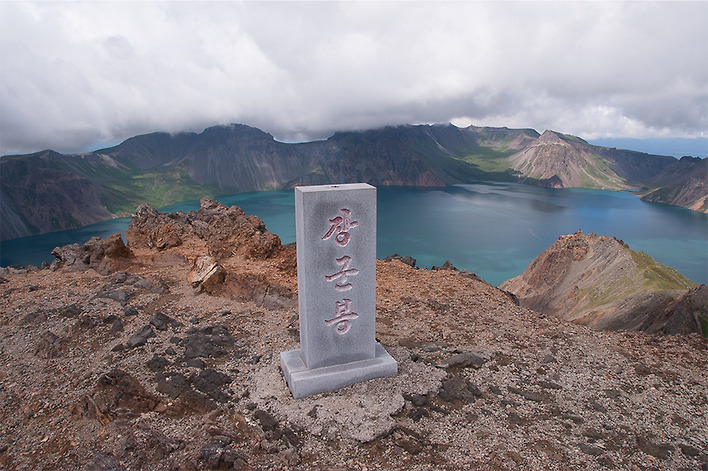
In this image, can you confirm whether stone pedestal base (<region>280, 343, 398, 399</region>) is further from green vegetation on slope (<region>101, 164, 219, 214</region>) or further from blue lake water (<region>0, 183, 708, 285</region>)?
green vegetation on slope (<region>101, 164, 219, 214</region>)

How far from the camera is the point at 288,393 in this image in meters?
7.42

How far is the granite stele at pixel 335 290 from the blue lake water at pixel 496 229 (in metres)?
60.6

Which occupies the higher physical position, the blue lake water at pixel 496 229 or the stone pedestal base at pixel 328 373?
the stone pedestal base at pixel 328 373

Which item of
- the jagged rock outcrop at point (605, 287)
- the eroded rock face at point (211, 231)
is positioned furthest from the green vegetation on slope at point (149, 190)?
the eroded rock face at point (211, 231)

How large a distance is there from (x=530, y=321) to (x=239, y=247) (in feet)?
31.9

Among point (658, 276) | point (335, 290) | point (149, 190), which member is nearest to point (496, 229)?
point (658, 276)

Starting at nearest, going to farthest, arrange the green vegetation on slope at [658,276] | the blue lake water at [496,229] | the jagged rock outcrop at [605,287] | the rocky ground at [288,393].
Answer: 1. the rocky ground at [288,393]
2. the jagged rock outcrop at [605,287]
3. the green vegetation on slope at [658,276]
4. the blue lake water at [496,229]

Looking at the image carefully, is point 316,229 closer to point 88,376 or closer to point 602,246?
point 88,376

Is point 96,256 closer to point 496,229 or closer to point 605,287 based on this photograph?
point 605,287

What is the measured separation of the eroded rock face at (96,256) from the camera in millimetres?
13609

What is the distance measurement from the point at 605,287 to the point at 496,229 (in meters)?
71.5

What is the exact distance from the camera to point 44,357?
27.1 feet

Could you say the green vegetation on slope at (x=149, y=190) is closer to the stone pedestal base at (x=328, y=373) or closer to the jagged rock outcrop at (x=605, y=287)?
the jagged rock outcrop at (x=605, y=287)

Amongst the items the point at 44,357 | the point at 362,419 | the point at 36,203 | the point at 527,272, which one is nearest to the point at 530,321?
the point at 362,419
